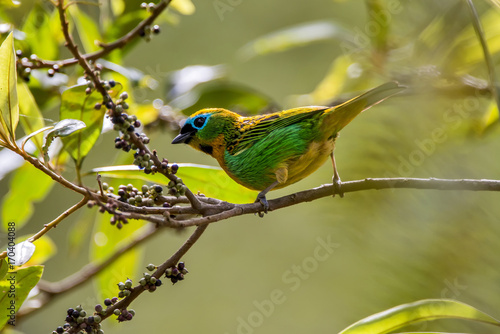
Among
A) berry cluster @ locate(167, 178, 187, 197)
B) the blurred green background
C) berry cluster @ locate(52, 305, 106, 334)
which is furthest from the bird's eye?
berry cluster @ locate(52, 305, 106, 334)

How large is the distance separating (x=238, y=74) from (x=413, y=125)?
5.99 meters

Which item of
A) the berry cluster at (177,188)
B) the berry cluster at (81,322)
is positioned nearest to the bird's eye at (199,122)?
the berry cluster at (177,188)

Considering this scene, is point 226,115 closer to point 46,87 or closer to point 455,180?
point 46,87

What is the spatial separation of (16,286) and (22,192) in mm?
1153

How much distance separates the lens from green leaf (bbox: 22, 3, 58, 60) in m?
2.47

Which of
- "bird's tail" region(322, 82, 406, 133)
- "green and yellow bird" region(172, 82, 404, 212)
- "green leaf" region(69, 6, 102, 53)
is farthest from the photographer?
"green leaf" region(69, 6, 102, 53)

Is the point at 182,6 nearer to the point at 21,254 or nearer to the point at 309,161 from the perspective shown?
the point at 309,161

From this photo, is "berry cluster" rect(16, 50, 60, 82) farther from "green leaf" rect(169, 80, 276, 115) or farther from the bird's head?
"green leaf" rect(169, 80, 276, 115)

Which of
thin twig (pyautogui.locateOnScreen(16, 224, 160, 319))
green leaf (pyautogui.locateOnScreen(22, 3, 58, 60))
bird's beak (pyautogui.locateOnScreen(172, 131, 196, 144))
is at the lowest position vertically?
thin twig (pyautogui.locateOnScreen(16, 224, 160, 319))

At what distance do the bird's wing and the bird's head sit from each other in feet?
0.19

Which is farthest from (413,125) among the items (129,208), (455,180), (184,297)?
(184,297)

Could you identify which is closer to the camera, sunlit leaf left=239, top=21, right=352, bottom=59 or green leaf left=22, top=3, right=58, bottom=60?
green leaf left=22, top=3, right=58, bottom=60

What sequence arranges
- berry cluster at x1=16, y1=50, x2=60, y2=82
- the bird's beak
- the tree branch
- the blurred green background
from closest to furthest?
the blurred green background < the tree branch < berry cluster at x1=16, y1=50, x2=60, y2=82 < the bird's beak

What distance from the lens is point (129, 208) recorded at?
1311 millimetres
